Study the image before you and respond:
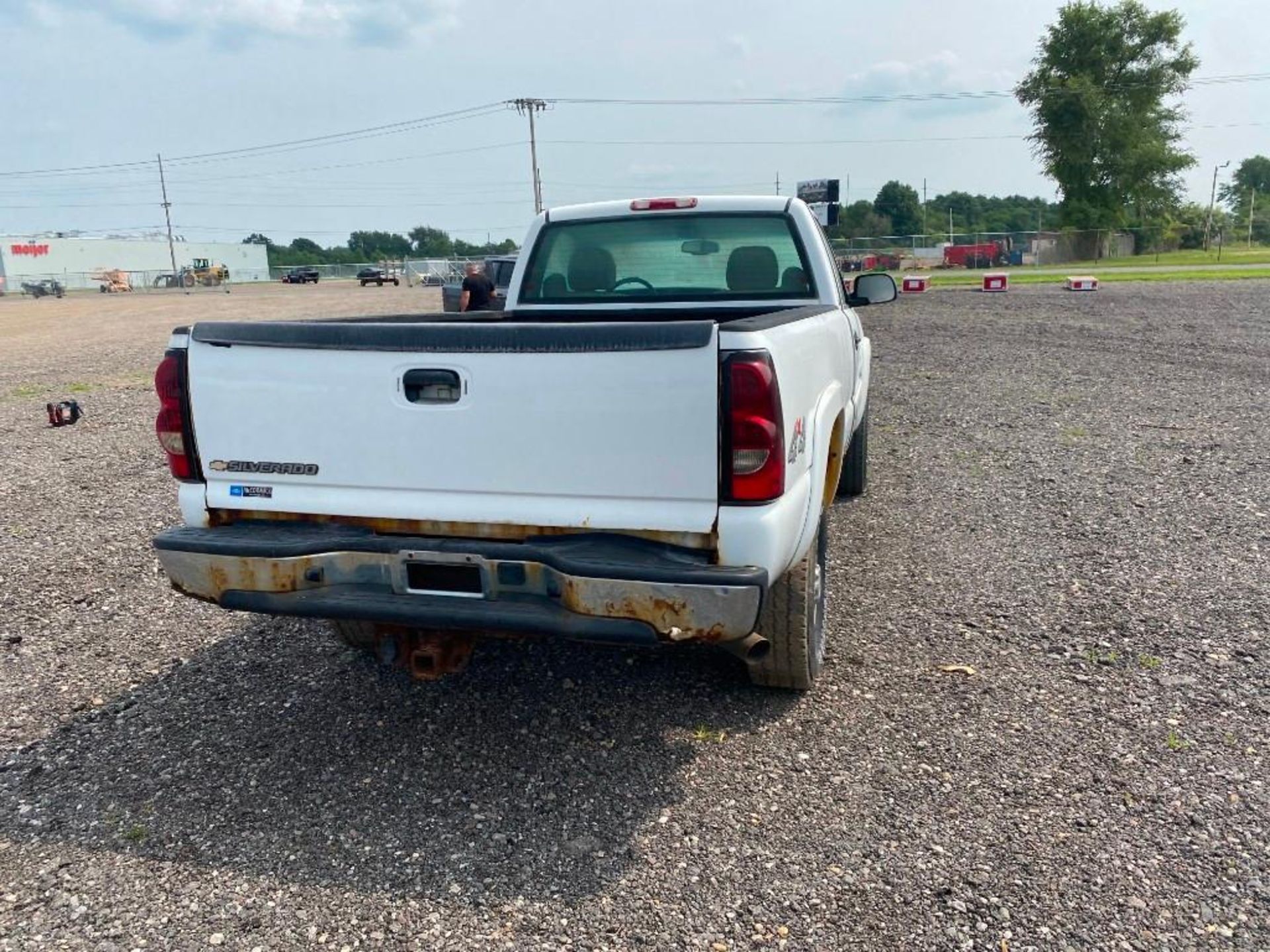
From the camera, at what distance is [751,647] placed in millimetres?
3324

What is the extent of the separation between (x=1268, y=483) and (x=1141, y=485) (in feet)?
2.78

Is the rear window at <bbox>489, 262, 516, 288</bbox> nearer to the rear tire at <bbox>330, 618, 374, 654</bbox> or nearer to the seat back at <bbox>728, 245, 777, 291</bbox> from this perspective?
the seat back at <bbox>728, 245, 777, 291</bbox>

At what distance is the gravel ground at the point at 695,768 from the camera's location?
265 cm

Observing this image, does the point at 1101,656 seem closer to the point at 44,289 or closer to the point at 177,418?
the point at 177,418

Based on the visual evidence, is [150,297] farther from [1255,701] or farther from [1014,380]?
[1255,701]

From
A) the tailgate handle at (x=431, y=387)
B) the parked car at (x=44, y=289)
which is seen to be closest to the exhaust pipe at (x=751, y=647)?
the tailgate handle at (x=431, y=387)

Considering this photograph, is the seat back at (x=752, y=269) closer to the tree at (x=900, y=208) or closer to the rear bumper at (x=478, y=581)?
the rear bumper at (x=478, y=581)

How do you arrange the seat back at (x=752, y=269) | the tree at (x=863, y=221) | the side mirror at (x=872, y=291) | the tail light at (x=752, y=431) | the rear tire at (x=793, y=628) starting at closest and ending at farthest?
the tail light at (x=752, y=431) → the rear tire at (x=793, y=628) → the seat back at (x=752, y=269) → the side mirror at (x=872, y=291) → the tree at (x=863, y=221)

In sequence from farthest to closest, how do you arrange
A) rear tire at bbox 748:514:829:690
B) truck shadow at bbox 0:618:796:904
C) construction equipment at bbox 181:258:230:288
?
1. construction equipment at bbox 181:258:230:288
2. rear tire at bbox 748:514:829:690
3. truck shadow at bbox 0:618:796:904

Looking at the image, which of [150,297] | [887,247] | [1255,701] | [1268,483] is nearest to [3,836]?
[1255,701]

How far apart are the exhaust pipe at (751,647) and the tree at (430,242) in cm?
12561

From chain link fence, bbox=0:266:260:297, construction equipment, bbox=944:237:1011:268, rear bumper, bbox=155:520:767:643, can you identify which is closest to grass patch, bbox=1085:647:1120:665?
rear bumper, bbox=155:520:767:643

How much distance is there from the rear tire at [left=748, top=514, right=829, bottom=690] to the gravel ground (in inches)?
4.9

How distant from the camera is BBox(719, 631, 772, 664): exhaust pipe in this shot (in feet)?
10.6
